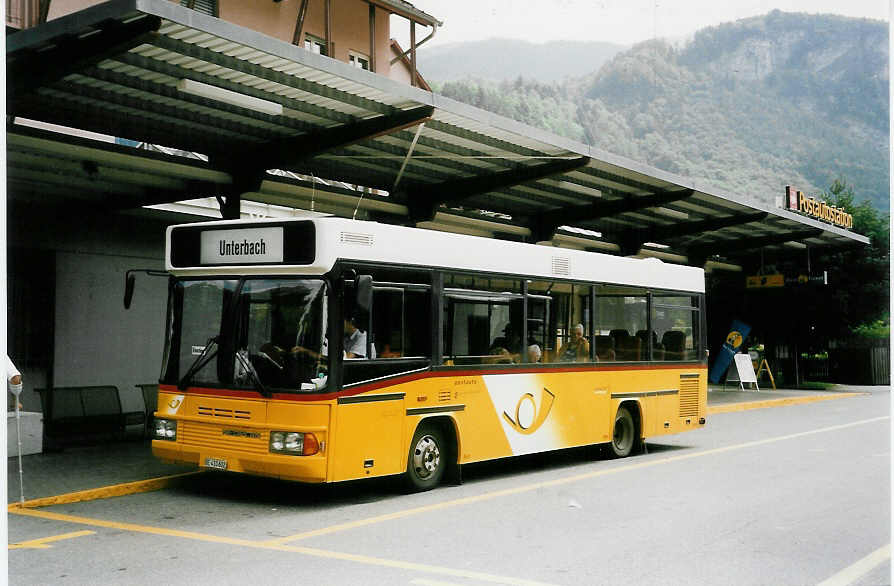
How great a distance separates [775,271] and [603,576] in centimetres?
2843

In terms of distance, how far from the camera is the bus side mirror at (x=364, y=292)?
30.0ft

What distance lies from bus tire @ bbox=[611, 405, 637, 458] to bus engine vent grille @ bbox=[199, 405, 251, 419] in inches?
245

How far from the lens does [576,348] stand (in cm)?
1269

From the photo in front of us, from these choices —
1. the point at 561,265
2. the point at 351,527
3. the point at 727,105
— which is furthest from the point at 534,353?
the point at 727,105

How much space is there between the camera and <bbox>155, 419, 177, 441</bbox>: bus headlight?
9.92m

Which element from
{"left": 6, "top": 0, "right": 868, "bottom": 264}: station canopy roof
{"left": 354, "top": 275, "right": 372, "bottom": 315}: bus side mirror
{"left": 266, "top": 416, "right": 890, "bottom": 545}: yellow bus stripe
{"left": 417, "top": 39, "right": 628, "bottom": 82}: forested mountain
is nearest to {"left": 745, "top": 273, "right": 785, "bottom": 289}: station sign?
{"left": 6, "top": 0, "right": 868, "bottom": 264}: station canopy roof

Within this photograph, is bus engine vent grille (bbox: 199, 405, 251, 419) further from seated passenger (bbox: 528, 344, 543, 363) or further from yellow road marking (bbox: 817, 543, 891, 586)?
yellow road marking (bbox: 817, 543, 891, 586)

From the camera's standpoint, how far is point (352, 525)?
852 centimetres

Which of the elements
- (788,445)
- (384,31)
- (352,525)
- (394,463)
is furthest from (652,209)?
(352,525)

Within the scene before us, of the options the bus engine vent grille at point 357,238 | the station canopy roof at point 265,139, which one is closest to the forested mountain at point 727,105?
the station canopy roof at point 265,139

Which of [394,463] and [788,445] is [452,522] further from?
[788,445]

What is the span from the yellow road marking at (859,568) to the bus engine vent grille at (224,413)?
548 centimetres

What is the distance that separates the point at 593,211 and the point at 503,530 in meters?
13.6

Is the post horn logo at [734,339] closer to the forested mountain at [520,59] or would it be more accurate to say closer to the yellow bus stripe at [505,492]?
the yellow bus stripe at [505,492]
